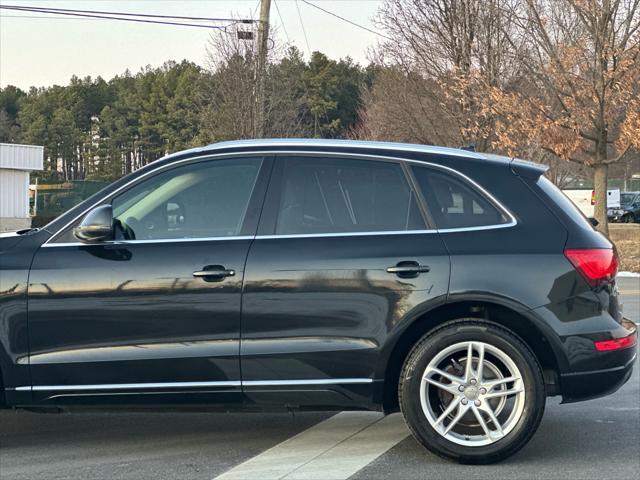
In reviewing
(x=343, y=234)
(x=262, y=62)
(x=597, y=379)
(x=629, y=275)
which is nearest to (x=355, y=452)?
(x=343, y=234)

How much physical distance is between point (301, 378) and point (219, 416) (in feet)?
5.04

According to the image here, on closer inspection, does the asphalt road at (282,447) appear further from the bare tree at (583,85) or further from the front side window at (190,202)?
the bare tree at (583,85)

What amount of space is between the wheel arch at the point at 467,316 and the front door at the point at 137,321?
33.2 inches

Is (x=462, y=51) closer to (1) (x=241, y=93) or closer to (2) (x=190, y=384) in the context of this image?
(1) (x=241, y=93)

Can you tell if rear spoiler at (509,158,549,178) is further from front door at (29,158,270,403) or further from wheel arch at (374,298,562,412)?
front door at (29,158,270,403)

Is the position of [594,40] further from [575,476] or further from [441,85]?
[575,476]

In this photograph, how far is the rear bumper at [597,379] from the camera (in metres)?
5.18

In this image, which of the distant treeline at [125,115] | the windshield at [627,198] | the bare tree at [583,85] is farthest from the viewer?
the distant treeline at [125,115]

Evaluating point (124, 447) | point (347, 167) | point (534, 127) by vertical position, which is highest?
point (534, 127)

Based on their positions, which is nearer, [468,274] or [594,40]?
[468,274]

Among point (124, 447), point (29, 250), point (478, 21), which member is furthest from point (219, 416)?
point (478, 21)

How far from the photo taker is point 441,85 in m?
23.9

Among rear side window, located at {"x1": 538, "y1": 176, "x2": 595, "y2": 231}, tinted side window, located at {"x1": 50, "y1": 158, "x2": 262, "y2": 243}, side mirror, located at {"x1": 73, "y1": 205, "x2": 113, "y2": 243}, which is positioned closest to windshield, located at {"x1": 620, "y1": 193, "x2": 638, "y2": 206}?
rear side window, located at {"x1": 538, "y1": 176, "x2": 595, "y2": 231}

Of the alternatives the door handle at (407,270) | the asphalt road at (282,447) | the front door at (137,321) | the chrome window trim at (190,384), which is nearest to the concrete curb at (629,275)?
the asphalt road at (282,447)
